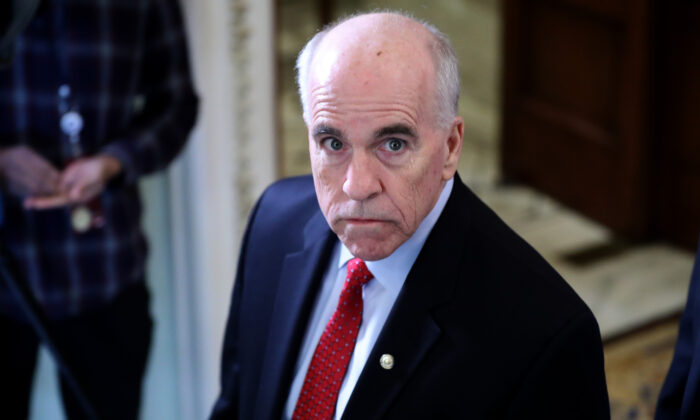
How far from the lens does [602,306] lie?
4.12 metres

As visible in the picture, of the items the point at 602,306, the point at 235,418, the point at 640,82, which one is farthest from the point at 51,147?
the point at 640,82

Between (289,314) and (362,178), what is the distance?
37 centimetres

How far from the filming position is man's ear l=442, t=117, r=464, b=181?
4.77 ft

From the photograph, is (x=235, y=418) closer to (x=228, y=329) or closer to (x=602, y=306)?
(x=228, y=329)

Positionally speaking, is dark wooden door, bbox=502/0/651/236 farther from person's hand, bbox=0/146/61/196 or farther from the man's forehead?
the man's forehead

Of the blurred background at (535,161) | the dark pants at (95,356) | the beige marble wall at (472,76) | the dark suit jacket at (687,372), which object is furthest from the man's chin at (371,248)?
the beige marble wall at (472,76)

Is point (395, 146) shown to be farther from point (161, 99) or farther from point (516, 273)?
point (161, 99)

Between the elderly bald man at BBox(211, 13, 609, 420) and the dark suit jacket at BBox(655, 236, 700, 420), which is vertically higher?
the elderly bald man at BBox(211, 13, 609, 420)

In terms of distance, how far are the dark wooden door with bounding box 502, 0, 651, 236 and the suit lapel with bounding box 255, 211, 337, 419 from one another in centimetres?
299

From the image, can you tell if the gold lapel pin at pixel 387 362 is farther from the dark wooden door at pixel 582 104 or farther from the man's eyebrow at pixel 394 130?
the dark wooden door at pixel 582 104

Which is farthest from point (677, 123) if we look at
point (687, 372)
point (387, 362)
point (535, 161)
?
point (387, 362)

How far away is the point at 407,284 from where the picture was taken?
1.51 meters

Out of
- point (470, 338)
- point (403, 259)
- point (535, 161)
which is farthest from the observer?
point (535, 161)

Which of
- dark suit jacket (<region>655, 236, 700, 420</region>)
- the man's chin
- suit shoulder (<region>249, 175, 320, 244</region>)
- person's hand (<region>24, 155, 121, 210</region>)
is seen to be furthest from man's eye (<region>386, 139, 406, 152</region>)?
person's hand (<region>24, 155, 121, 210</region>)
